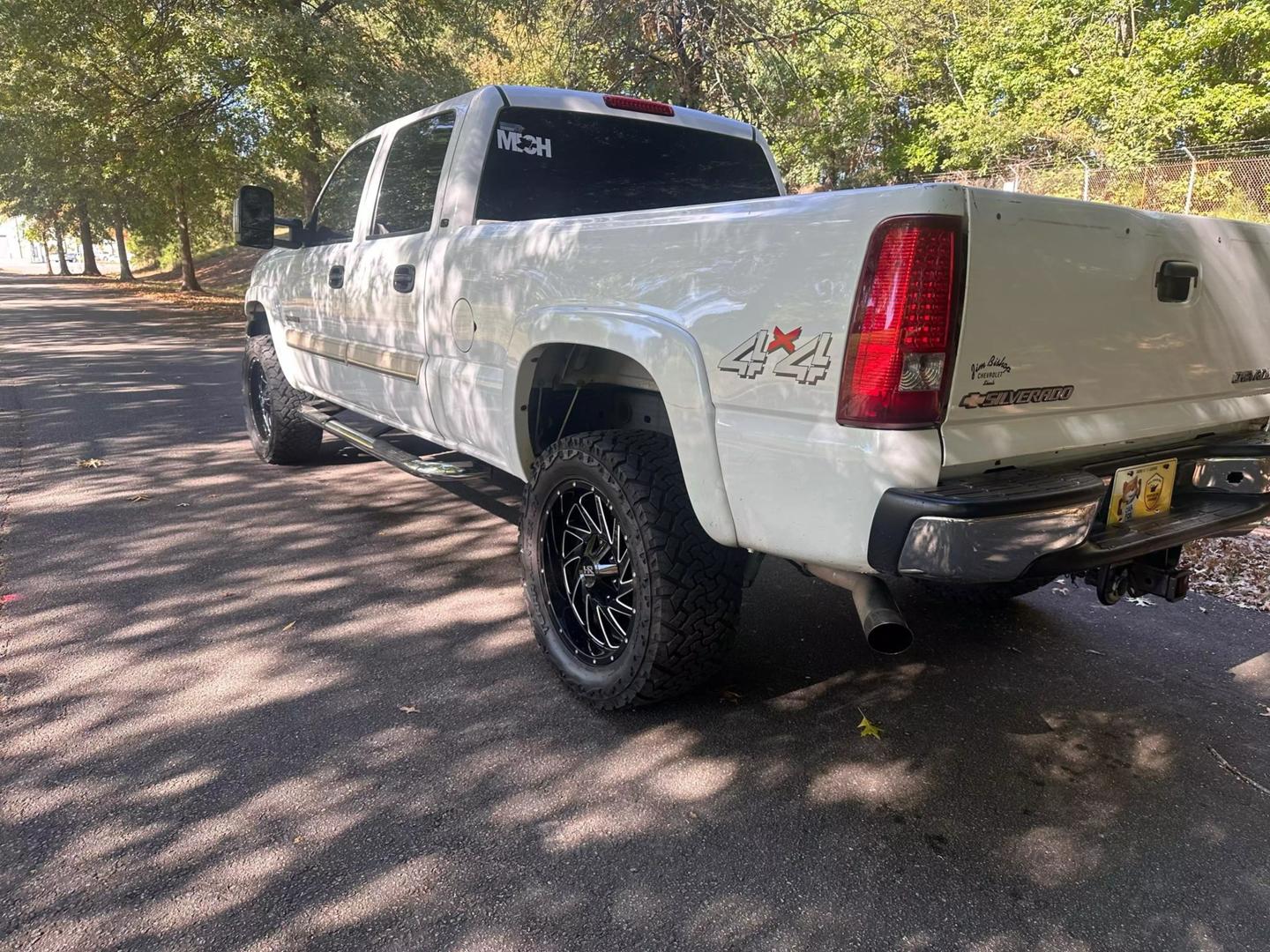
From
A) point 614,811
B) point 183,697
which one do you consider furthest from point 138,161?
point 614,811

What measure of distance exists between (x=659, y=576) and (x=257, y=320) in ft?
16.2

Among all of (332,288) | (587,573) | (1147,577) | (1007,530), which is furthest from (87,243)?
(1007,530)

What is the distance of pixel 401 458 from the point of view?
13.2 ft

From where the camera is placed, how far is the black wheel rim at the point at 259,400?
6.25 m

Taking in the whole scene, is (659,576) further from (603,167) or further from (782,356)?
(603,167)

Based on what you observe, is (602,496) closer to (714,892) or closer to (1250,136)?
(714,892)

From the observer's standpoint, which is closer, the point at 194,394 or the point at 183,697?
the point at 183,697

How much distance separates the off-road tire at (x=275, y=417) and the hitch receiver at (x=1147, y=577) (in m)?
4.74

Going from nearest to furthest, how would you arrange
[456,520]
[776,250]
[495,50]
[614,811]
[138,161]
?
[776,250], [614,811], [456,520], [495,50], [138,161]

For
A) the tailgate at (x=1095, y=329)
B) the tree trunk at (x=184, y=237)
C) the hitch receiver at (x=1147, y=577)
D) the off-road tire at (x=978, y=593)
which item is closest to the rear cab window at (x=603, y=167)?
the tailgate at (x=1095, y=329)

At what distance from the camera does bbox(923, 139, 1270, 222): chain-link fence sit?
50.4 ft

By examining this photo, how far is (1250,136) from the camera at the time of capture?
21.4 m

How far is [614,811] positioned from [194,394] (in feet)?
27.4

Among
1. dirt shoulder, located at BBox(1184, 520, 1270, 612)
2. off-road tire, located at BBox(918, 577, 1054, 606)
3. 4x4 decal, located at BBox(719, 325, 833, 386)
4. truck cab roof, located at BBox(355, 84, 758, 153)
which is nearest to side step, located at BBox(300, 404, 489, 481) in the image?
truck cab roof, located at BBox(355, 84, 758, 153)
